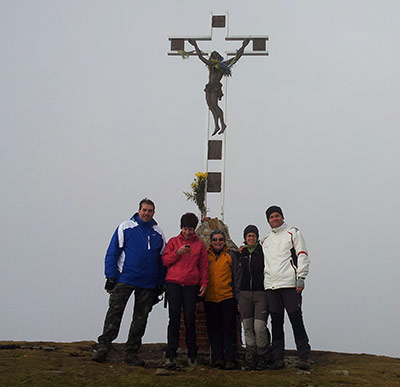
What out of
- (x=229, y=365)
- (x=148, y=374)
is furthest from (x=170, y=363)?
(x=229, y=365)

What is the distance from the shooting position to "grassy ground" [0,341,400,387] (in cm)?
458

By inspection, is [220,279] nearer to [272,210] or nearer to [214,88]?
[272,210]

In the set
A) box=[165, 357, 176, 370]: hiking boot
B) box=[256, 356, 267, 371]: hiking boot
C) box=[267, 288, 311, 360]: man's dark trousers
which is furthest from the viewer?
box=[256, 356, 267, 371]: hiking boot

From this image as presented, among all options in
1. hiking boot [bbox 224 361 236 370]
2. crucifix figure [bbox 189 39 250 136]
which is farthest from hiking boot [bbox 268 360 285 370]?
crucifix figure [bbox 189 39 250 136]

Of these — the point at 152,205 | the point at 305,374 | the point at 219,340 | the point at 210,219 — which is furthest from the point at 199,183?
the point at 305,374

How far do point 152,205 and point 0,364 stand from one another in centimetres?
225

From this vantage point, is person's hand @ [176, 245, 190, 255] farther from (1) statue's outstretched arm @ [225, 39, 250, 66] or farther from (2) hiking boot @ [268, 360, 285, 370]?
(1) statue's outstretched arm @ [225, 39, 250, 66]

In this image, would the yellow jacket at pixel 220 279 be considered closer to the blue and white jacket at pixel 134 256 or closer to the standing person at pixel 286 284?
the standing person at pixel 286 284

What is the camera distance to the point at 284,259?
5.41m

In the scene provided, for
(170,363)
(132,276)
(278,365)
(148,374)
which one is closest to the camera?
(148,374)

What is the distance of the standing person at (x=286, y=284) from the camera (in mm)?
5320

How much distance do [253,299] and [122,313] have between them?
4.72 feet

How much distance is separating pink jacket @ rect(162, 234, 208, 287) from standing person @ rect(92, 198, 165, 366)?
0.56 ft

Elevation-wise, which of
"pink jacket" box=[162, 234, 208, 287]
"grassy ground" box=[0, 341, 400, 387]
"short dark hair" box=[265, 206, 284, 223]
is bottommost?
"grassy ground" box=[0, 341, 400, 387]
